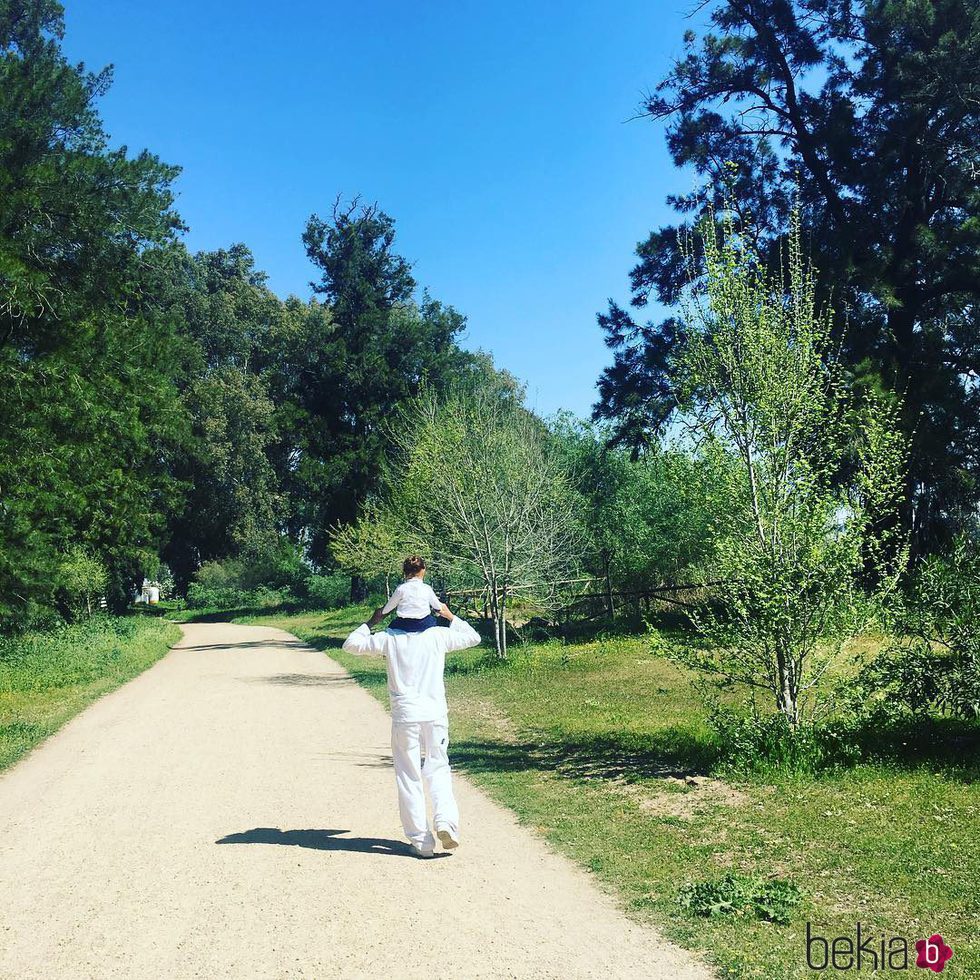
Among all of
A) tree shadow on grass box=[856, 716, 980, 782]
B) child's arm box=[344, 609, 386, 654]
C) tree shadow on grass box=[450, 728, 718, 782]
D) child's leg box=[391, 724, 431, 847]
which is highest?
child's arm box=[344, 609, 386, 654]

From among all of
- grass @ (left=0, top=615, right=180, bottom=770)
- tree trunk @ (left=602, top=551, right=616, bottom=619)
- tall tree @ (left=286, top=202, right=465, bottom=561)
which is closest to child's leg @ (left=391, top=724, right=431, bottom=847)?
grass @ (left=0, top=615, right=180, bottom=770)

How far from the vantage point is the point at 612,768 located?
9.80 meters

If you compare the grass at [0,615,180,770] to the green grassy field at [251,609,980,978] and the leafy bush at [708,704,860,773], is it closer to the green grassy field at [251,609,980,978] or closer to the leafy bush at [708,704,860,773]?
the green grassy field at [251,609,980,978]

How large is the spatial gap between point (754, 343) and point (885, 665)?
3.62 meters

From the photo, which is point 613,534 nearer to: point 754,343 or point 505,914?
point 754,343

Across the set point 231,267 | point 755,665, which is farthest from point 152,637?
point 231,267

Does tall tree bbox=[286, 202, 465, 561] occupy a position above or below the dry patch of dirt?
above

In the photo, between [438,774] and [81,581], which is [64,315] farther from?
[438,774]

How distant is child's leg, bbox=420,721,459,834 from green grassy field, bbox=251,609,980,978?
3.48ft

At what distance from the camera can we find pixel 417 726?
6672 mm

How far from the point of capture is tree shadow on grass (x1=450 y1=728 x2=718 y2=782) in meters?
9.49

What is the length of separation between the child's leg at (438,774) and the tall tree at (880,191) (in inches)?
488

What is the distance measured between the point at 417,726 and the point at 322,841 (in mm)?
1303

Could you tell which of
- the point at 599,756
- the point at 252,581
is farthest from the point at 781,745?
the point at 252,581
